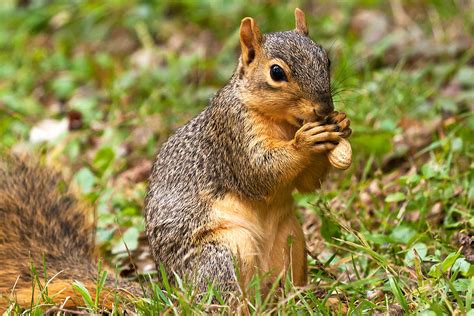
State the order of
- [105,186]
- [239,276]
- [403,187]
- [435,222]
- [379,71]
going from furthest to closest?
[379,71] → [105,186] → [403,187] → [435,222] → [239,276]

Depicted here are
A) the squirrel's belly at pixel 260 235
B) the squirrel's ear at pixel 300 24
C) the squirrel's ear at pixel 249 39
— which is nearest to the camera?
the squirrel's belly at pixel 260 235

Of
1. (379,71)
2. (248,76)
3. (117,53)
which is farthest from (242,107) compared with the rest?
(117,53)

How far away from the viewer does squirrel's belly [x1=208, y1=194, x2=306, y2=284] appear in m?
3.00

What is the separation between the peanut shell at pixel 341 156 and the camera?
2.91 metres

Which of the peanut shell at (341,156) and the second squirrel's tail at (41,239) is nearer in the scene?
the peanut shell at (341,156)

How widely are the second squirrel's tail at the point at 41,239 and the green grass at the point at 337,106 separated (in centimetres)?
12

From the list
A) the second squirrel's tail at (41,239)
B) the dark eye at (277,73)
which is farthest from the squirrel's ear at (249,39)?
the second squirrel's tail at (41,239)

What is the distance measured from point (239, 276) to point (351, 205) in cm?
114

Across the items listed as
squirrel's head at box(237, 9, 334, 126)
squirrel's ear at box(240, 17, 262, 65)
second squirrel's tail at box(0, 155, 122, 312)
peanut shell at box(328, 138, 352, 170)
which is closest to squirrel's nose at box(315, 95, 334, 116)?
squirrel's head at box(237, 9, 334, 126)

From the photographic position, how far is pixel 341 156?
2.94 meters

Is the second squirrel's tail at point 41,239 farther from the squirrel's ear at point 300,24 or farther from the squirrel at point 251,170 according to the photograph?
the squirrel's ear at point 300,24

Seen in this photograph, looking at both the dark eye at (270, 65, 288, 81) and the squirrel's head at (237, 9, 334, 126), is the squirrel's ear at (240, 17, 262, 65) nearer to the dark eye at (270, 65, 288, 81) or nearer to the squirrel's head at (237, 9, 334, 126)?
the squirrel's head at (237, 9, 334, 126)

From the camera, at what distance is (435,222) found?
3.57 meters

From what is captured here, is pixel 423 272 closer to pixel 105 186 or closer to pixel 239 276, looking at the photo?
Answer: pixel 239 276
